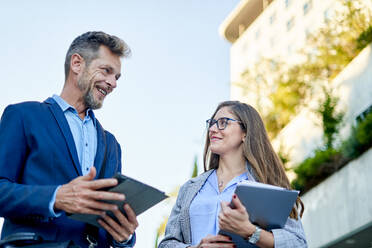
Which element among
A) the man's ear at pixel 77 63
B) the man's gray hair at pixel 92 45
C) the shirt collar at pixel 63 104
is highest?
the man's gray hair at pixel 92 45

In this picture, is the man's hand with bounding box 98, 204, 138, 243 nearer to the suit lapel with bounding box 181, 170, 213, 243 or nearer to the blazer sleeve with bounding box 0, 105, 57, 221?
the blazer sleeve with bounding box 0, 105, 57, 221

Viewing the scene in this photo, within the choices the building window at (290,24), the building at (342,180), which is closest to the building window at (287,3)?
the building window at (290,24)

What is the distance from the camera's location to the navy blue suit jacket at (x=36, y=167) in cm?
263

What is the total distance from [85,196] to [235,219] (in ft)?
3.28

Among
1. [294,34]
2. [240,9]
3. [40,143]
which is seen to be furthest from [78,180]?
[240,9]

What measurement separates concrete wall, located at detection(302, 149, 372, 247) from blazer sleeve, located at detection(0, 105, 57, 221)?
9391 mm

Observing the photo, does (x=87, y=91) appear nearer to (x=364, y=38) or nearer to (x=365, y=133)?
(x=365, y=133)

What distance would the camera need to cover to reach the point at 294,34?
30562 mm

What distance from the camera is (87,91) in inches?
134

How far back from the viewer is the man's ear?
11.4ft

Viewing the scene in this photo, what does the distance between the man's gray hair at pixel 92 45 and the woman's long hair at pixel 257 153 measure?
116 cm

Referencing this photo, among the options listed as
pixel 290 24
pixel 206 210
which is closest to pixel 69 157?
pixel 206 210

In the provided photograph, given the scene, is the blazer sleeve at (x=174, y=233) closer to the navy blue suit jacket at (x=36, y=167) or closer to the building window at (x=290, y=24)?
the navy blue suit jacket at (x=36, y=167)

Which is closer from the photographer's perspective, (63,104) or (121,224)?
(121,224)
